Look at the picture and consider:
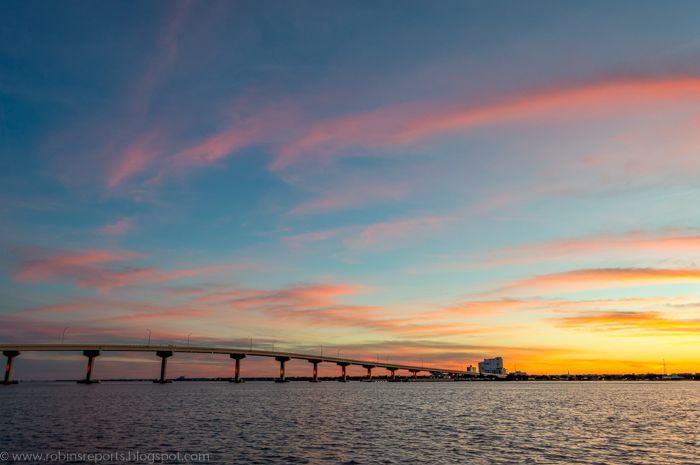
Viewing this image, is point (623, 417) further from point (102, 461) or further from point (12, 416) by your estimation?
point (12, 416)

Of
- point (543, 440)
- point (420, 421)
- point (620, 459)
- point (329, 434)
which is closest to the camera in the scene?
point (620, 459)

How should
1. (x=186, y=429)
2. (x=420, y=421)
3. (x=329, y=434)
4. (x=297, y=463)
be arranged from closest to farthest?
(x=297, y=463) < (x=329, y=434) < (x=186, y=429) < (x=420, y=421)

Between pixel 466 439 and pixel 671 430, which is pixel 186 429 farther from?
pixel 671 430

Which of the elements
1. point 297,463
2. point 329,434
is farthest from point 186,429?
point 297,463

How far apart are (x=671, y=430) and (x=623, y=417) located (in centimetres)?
1790

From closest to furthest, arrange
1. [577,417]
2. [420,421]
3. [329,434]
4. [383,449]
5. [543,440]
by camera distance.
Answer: [383,449]
[543,440]
[329,434]
[420,421]
[577,417]

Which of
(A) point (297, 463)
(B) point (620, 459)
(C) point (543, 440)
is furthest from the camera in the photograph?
(C) point (543, 440)

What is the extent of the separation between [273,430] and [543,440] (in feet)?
93.9

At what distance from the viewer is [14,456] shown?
37.1m

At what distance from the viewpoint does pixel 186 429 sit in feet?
182

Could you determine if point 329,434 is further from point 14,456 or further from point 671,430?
point 671,430

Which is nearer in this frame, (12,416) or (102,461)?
(102,461)

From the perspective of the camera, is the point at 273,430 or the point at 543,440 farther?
the point at 273,430

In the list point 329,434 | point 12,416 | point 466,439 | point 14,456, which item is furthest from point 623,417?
point 12,416
